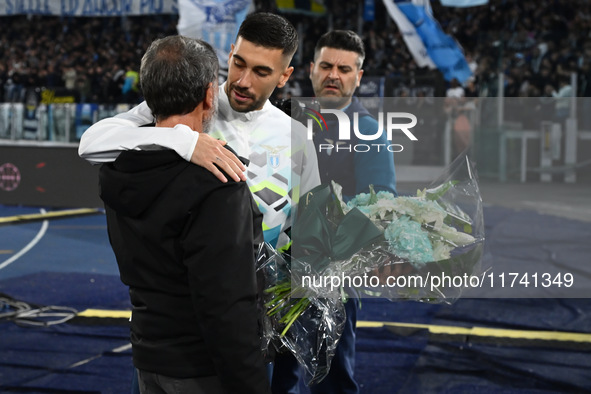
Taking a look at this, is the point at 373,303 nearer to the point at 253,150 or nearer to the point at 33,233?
the point at 253,150

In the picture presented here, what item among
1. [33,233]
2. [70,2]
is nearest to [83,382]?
[33,233]

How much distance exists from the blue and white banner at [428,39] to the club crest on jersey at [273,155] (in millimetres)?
9443

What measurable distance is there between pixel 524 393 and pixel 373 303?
2331 mm

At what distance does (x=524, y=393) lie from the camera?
4.42 m

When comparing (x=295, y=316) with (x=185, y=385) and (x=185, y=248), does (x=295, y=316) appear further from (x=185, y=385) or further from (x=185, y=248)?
(x=185, y=248)

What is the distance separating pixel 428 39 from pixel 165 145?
35.3ft

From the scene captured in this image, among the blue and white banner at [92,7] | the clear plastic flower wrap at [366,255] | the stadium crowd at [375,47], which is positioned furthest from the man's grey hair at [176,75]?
the blue and white banner at [92,7]

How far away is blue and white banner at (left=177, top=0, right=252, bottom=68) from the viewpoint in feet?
33.5

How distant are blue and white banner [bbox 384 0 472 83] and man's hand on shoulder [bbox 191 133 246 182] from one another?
33.3 feet

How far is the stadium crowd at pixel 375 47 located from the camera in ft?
56.6

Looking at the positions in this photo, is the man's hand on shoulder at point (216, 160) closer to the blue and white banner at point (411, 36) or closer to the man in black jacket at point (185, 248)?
the man in black jacket at point (185, 248)

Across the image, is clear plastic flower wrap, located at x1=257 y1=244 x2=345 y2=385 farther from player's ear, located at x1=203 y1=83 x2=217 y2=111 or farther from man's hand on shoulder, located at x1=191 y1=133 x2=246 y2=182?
player's ear, located at x1=203 y1=83 x2=217 y2=111

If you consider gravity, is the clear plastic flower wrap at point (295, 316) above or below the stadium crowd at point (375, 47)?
below

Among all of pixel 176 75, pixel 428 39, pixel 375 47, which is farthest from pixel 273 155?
pixel 375 47
